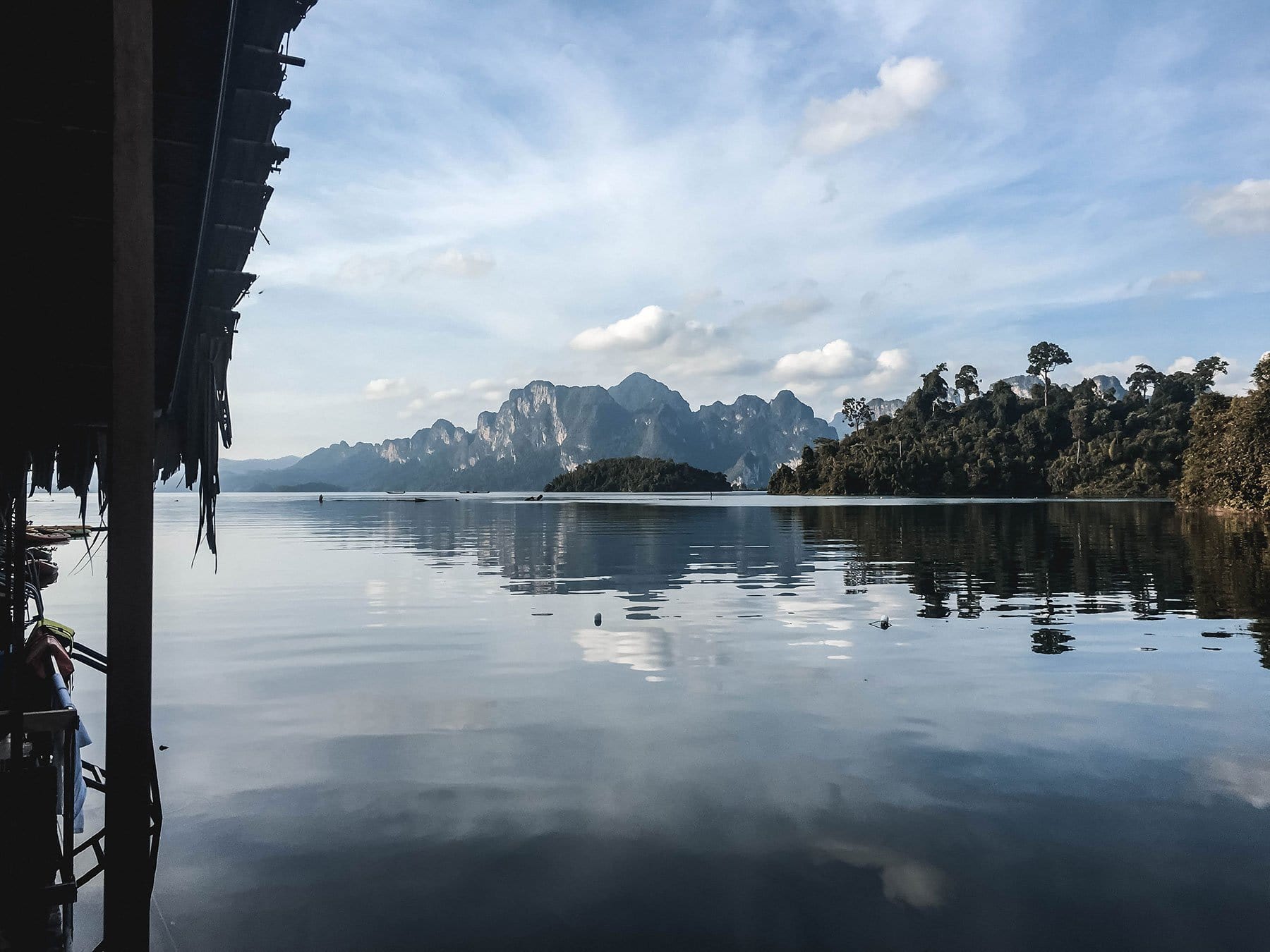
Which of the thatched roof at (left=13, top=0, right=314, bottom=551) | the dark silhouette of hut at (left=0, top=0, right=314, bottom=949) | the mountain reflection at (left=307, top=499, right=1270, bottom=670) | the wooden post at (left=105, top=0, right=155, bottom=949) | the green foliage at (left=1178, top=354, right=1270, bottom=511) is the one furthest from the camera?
the green foliage at (left=1178, top=354, right=1270, bottom=511)

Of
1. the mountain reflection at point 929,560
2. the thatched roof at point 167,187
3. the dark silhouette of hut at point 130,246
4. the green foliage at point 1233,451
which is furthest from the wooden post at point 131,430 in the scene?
the green foliage at point 1233,451

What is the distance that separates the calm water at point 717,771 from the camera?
7871mm

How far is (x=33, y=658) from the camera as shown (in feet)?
31.1

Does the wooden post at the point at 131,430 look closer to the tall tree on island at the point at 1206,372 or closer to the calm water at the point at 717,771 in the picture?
the calm water at the point at 717,771

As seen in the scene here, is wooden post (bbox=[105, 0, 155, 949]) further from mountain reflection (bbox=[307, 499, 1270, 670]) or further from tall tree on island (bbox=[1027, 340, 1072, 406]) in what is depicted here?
tall tree on island (bbox=[1027, 340, 1072, 406])

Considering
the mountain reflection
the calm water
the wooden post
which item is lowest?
the calm water

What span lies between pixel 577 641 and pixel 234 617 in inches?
493

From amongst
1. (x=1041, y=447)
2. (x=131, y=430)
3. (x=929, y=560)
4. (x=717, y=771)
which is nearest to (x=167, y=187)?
(x=131, y=430)

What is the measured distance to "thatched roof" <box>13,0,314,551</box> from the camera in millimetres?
6340

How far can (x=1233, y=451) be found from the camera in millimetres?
79438

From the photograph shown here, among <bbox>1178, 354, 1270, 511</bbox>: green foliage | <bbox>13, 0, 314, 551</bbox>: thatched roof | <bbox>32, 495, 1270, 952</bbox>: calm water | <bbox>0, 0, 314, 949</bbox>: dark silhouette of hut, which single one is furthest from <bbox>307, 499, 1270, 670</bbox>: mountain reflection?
<bbox>0, 0, 314, 949</bbox>: dark silhouette of hut

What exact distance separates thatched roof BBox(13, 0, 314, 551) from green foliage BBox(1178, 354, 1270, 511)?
284 feet

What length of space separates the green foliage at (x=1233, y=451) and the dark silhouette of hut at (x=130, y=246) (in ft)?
285

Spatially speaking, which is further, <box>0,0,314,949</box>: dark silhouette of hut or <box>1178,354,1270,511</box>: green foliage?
<box>1178,354,1270,511</box>: green foliage
